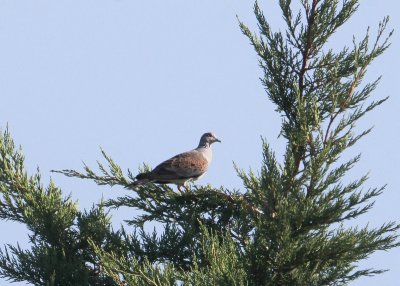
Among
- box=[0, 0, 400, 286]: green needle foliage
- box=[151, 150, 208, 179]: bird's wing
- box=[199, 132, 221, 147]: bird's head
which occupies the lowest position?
box=[0, 0, 400, 286]: green needle foliage

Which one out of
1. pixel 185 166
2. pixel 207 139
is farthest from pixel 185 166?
pixel 207 139

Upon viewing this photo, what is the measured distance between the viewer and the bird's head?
15231 millimetres

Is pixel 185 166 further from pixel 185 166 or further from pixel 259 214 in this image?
pixel 259 214

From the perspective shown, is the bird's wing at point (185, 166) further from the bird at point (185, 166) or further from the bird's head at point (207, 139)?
the bird's head at point (207, 139)

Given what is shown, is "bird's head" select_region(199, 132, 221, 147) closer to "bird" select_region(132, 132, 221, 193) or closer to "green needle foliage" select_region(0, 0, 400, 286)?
"bird" select_region(132, 132, 221, 193)

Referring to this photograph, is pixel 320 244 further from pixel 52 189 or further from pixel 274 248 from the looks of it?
pixel 52 189

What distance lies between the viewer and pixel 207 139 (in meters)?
15.3

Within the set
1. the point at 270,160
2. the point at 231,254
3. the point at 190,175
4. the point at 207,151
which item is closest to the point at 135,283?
the point at 231,254

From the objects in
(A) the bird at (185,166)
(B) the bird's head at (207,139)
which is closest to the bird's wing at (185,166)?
(A) the bird at (185,166)

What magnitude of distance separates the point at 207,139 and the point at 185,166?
199 cm

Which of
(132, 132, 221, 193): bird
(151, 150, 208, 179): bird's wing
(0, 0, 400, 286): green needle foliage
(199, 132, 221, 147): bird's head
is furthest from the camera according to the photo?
(199, 132, 221, 147): bird's head

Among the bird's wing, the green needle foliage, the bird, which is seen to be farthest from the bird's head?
the green needle foliage

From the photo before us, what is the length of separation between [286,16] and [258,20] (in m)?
0.31

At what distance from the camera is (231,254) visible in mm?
8023
